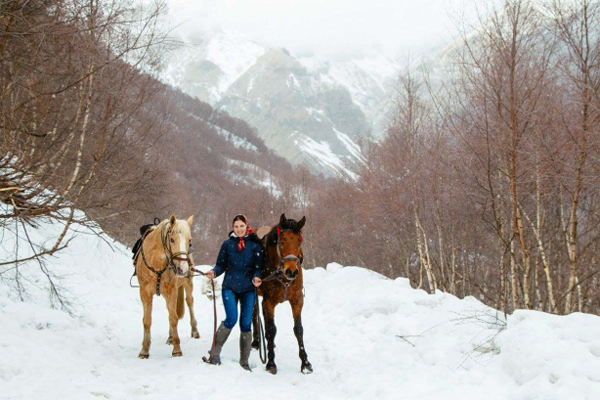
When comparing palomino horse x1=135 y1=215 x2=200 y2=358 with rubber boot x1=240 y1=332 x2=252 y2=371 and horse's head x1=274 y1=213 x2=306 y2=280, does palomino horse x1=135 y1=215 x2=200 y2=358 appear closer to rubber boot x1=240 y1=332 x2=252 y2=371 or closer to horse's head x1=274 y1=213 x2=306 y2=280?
rubber boot x1=240 y1=332 x2=252 y2=371

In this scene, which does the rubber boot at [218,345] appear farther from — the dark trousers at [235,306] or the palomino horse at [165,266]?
the palomino horse at [165,266]

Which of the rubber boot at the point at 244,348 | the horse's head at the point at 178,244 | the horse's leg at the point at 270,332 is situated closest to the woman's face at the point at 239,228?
the horse's head at the point at 178,244

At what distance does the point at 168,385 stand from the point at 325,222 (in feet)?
92.4

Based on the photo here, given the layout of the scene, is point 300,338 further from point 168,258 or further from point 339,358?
point 168,258

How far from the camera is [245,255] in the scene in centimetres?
559

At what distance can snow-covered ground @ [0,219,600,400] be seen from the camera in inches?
162

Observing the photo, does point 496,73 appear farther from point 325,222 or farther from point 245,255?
point 325,222

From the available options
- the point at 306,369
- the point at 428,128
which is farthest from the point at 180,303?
the point at 428,128

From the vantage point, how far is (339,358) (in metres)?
6.25

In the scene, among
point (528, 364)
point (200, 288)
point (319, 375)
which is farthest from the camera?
point (200, 288)

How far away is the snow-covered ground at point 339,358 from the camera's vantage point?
4117mm

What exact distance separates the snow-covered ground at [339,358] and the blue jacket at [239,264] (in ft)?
3.74

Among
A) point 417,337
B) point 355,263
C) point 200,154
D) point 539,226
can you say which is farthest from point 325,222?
point 200,154

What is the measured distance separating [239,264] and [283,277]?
654 mm
